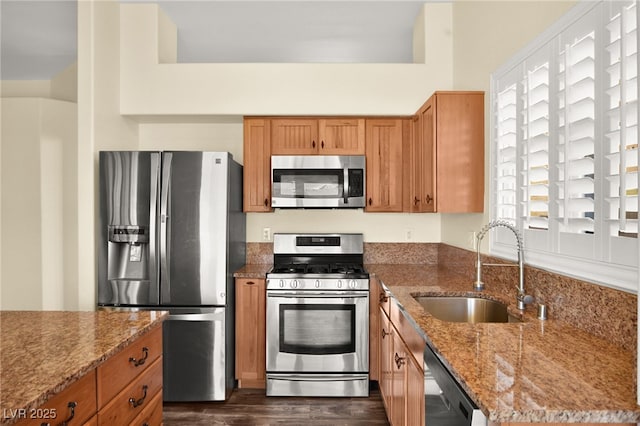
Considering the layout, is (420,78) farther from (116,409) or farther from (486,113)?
(116,409)

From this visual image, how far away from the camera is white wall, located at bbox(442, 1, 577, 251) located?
1914 mm

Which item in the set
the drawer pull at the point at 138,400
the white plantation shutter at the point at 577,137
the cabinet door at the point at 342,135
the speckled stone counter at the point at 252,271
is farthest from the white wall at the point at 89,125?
the white plantation shutter at the point at 577,137

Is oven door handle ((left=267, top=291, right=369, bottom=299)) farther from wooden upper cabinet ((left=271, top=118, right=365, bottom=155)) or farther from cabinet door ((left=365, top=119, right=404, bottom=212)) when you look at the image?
wooden upper cabinet ((left=271, top=118, right=365, bottom=155))

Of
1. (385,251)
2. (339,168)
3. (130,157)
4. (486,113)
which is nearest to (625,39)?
(486,113)

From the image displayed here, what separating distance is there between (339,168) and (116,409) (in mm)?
2284

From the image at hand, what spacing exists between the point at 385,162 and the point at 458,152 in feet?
2.75

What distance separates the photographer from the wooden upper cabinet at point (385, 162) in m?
3.25

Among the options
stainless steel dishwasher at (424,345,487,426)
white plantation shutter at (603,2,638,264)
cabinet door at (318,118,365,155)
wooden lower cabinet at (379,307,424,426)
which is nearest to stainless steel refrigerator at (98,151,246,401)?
cabinet door at (318,118,365,155)

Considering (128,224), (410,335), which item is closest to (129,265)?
(128,224)

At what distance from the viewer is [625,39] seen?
129cm

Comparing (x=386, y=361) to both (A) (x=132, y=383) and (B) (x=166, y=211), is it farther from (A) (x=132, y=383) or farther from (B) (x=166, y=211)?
(B) (x=166, y=211)

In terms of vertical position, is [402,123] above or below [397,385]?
above

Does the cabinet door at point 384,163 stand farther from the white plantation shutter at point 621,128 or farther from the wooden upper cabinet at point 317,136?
the white plantation shutter at point 621,128

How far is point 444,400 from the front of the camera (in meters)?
1.28
